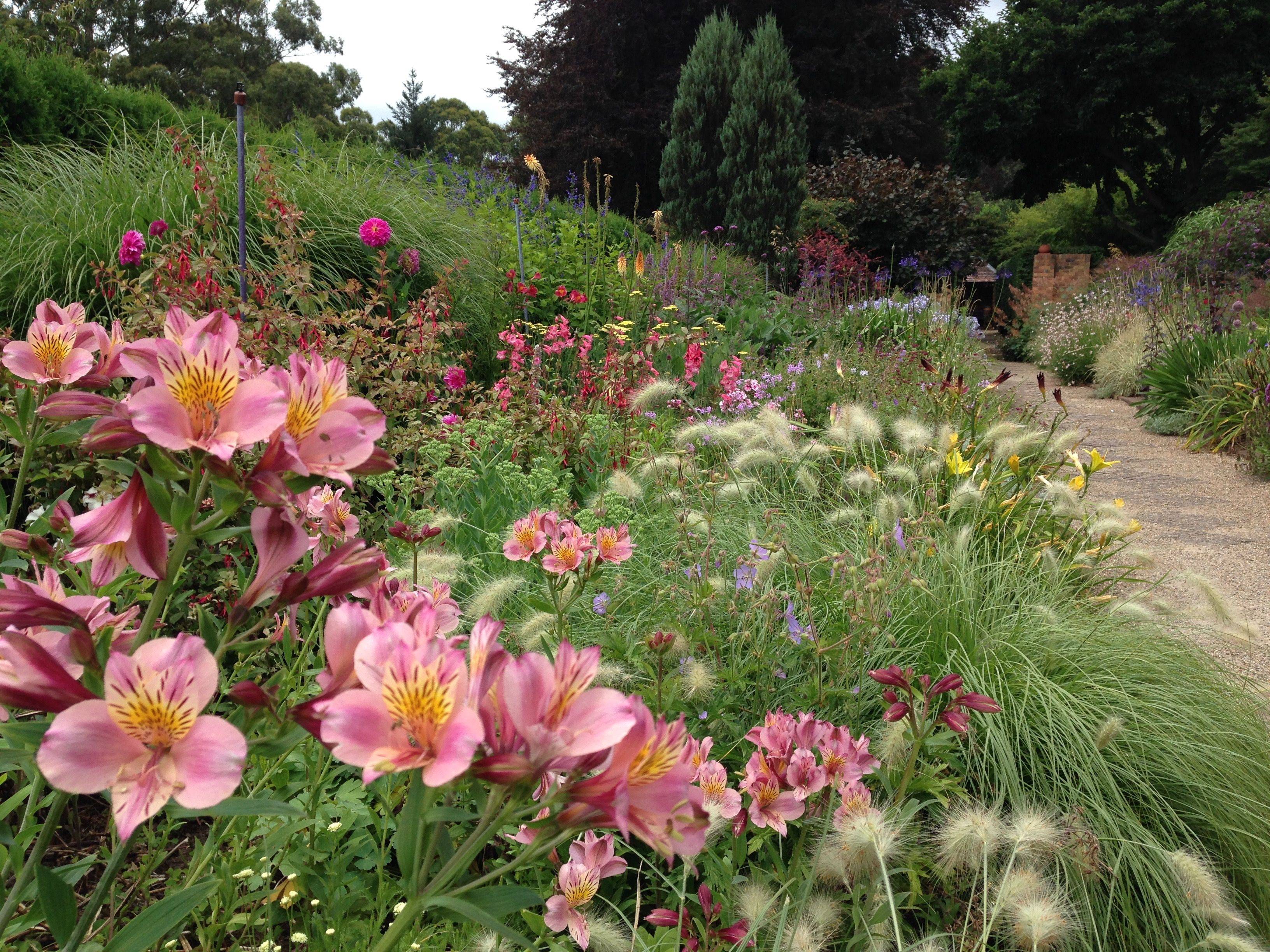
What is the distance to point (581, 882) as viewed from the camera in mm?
1202

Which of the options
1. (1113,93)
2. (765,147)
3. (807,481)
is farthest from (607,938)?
(1113,93)

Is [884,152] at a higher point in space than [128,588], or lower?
higher

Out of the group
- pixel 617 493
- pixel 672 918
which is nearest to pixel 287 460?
pixel 672 918

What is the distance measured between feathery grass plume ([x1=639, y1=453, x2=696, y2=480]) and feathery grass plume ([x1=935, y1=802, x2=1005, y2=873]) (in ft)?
4.43

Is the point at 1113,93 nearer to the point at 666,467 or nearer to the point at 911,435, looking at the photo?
the point at 911,435

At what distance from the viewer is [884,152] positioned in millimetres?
24344

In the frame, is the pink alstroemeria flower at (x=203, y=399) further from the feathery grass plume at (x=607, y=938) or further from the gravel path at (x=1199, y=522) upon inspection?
the gravel path at (x=1199, y=522)

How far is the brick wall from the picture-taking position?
17.4m

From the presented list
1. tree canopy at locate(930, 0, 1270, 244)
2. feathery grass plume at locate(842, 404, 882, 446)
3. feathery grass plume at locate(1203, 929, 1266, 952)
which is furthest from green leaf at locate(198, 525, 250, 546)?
tree canopy at locate(930, 0, 1270, 244)

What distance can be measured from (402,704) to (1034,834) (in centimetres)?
123

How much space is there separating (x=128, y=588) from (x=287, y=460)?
1313 mm

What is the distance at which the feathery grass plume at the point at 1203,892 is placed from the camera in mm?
1588

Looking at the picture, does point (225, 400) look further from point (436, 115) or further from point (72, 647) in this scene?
point (436, 115)

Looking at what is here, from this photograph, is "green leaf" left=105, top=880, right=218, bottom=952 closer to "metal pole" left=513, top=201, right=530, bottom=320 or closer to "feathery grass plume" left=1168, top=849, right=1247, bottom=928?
"feathery grass plume" left=1168, top=849, right=1247, bottom=928
